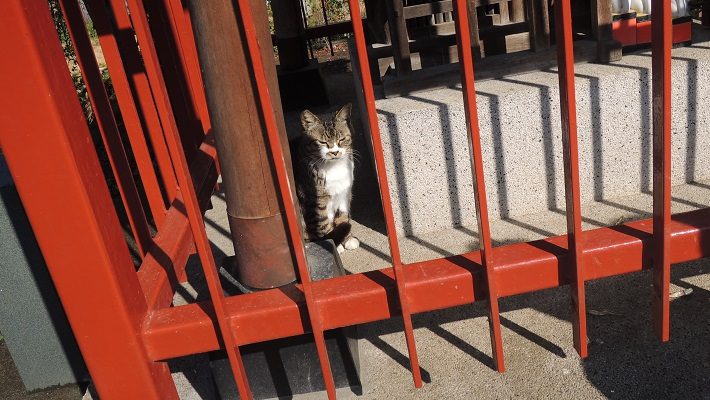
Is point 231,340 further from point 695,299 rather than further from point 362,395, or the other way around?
point 695,299

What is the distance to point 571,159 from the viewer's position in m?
1.70

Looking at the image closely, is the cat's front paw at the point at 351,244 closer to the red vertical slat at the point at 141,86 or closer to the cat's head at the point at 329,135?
the cat's head at the point at 329,135

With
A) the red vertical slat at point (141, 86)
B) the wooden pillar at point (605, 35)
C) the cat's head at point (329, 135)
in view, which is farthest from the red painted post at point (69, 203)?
the wooden pillar at point (605, 35)

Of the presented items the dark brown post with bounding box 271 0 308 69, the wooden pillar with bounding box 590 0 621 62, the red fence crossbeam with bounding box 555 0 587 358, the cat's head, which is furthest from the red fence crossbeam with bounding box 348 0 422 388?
the dark brown post with bounding box 271 0 308 69

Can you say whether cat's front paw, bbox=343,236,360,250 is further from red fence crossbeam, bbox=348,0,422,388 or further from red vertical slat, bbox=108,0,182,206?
red fence crossbeam, bbox=348,0,422,388

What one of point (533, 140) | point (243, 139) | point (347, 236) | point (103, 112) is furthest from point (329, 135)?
point (243, 139)

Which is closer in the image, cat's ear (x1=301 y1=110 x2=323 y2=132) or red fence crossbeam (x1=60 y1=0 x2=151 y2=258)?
red fence crossbeam (x1=60 y1=0 x2=151 y2=258)

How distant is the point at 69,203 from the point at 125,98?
1.02 meters

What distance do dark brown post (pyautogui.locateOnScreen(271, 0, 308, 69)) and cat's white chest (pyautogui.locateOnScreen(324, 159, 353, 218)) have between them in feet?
8.44

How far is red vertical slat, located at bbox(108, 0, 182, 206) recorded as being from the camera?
258 centimetres

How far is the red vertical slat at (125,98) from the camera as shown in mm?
2254

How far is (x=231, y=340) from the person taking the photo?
1777mm

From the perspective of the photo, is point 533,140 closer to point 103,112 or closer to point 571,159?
point 571,159

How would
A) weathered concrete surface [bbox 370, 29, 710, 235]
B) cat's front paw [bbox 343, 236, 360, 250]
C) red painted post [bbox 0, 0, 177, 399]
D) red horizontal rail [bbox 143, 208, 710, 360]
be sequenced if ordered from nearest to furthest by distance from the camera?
red painted post [bbox 0, 0, 177, 399] → red horizontal rail [bbox 143, 208, 710, 360] → weathered concrete surface [bbox 370, 29, 710, 235] → cat's front paw [bbox 343, 236, 360, 250]
